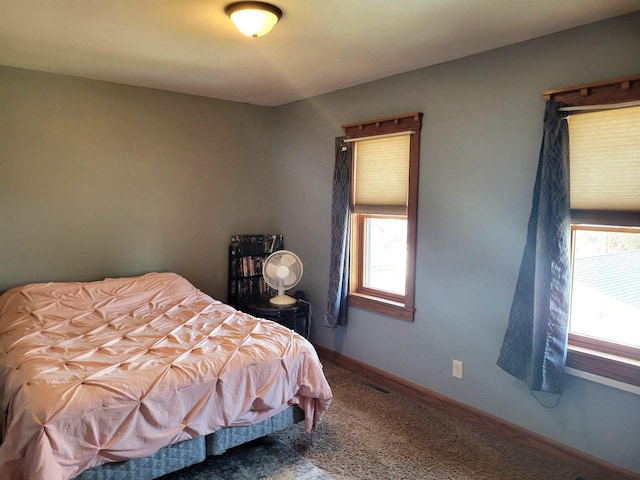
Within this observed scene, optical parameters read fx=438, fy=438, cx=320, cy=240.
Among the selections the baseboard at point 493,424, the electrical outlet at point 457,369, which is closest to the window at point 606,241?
the baseboard at point 493,424

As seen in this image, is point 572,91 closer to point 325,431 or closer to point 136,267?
point 325,431

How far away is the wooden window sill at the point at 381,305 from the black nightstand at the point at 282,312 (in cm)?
46

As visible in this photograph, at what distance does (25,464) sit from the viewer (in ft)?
5.65

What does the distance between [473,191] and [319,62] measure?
1361 millimetres

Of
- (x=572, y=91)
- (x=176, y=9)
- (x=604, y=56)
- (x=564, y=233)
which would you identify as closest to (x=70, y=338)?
(x=176, y=9)

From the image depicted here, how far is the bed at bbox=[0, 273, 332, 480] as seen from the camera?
1787 millimetres

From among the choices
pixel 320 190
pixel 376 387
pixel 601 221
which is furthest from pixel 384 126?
pixel 376 387

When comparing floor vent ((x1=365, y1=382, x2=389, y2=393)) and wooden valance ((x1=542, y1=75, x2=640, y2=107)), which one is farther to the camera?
floor vent ((x1=365, y1=382, x2=389, y2=393))

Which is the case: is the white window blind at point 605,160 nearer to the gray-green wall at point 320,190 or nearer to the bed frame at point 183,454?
the gray-green wall at point 320,190

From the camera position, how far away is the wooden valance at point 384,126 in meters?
3.15

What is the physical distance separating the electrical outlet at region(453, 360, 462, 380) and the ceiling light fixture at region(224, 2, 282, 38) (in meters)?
2.38

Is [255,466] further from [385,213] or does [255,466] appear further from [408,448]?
[385,213]

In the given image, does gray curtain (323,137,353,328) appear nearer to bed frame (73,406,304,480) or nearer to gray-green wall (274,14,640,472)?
gray-green wall (274,14,640,472)

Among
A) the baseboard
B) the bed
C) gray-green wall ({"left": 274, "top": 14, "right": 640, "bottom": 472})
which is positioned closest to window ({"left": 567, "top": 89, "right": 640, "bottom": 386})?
gray-green wall ({"left": 274, "top": 14, "right": 640, "bottom": 472})
